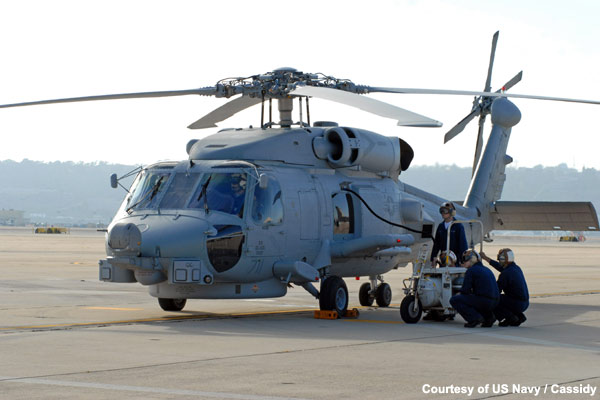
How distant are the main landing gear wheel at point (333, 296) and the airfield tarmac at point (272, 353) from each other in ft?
1.34

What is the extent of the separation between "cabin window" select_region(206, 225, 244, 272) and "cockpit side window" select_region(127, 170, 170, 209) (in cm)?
134

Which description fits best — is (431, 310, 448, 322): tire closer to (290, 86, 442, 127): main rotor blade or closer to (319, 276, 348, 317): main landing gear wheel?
(319, 276, 348, 317): main landing gear wheel

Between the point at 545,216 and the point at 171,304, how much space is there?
9574 mm

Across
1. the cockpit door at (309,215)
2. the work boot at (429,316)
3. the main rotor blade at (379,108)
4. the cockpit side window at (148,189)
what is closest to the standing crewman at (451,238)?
the work boot at (429,316)

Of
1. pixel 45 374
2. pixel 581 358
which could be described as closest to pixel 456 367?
pixel 581 358

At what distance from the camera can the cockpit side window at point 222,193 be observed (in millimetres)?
15203

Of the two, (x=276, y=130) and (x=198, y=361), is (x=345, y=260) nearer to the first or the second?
(x=276, y=130)

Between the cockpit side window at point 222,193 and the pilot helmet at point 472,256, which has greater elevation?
the cockpit side window at point 222,193

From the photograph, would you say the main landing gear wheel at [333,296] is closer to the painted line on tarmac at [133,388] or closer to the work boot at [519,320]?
the work boot at [519,320]

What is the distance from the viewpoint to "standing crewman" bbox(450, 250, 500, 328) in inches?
567

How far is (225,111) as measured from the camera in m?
18.7

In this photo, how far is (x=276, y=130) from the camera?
17.0m

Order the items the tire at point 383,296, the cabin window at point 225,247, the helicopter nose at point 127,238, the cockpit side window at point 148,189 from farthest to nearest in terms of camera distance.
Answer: the tire at point 383,296, the cockpit side window at point 148,189, the cabin window at point 225,247, the helicopter nose at point 127,238

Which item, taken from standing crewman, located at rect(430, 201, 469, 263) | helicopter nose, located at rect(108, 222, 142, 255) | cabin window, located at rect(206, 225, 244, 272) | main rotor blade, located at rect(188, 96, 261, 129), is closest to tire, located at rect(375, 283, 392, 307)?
standing crewman, located at rect(430, 201, 469, 263)
